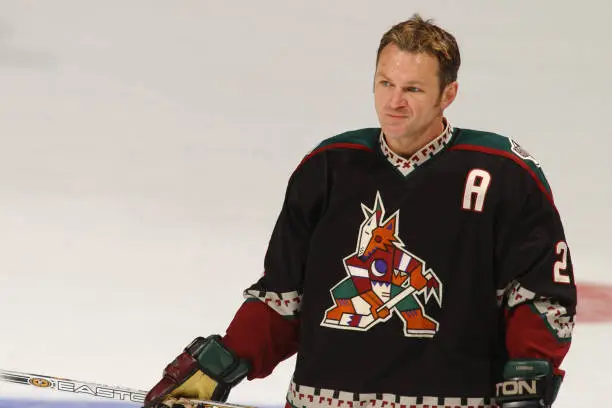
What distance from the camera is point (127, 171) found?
11.3 ft

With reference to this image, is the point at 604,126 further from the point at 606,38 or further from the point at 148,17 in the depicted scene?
the point at 148,17

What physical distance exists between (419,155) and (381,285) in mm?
195

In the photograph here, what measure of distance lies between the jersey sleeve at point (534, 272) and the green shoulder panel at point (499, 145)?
0.05 ft

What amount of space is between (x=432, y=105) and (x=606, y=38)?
225 centimetres

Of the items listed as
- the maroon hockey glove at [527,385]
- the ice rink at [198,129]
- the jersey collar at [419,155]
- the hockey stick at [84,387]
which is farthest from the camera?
the ice rink at [198,129]

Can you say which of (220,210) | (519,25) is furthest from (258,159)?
(519,25)

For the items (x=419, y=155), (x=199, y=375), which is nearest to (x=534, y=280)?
(x=419, y=155)

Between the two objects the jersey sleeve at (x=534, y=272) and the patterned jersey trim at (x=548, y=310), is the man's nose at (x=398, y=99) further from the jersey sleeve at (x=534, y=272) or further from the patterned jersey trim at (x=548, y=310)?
the patterned jersey trim at (x=548, y=310)

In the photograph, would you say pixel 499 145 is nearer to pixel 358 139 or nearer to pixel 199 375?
pixel 358 139

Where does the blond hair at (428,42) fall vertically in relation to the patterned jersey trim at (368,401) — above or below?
above

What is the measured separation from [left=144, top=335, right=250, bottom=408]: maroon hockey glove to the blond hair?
0.51m

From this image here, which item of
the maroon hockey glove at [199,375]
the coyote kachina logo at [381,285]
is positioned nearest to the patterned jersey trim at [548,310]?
the coyote kachina logo at [381,285]

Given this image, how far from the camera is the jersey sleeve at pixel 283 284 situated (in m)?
1.73

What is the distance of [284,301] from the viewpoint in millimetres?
1761
